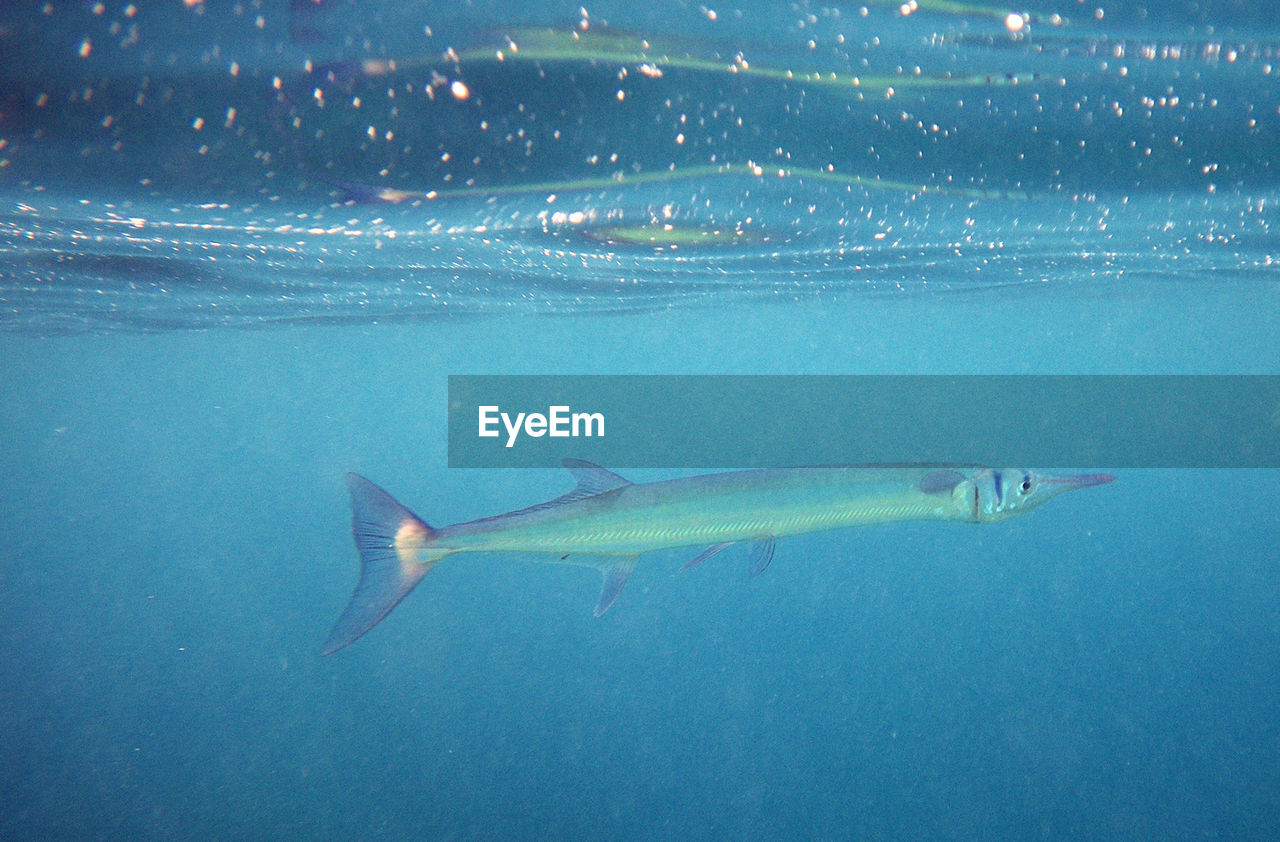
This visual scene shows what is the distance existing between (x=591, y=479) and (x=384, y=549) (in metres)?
1.45

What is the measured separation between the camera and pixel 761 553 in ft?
15.4

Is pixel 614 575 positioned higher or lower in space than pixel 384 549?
lower

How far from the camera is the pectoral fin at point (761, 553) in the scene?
462cm

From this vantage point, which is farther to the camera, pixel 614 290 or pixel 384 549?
pixel 614 290

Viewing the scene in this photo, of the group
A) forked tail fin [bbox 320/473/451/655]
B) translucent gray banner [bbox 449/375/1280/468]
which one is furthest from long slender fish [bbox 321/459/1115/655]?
translucent gray banner [bbox 449/375/1280/468]

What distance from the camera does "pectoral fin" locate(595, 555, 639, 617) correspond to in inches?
181

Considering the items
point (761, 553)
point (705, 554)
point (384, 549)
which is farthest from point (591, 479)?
point (384, 549)

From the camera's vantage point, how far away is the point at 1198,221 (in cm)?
1159

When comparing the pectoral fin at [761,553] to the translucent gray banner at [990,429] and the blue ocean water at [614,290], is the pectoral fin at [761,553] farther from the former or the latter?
the translucent gray banner at [990,429]

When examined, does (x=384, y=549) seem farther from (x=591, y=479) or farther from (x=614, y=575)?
(x=614, y=575)

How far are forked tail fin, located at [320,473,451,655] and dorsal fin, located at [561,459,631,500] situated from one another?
3.22 ft

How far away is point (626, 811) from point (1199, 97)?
12635 mm

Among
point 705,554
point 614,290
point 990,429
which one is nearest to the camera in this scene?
point 705,554

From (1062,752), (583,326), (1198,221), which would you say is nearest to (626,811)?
(1062,752)
